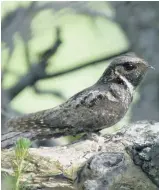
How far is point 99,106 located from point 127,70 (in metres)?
0.14

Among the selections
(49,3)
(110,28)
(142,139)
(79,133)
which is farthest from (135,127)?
(49,3)

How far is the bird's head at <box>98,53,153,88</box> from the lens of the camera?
1886 millimetres

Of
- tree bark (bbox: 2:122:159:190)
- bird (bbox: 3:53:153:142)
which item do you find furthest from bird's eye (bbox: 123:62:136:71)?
tree bark (bbox: 2:122:159:190)

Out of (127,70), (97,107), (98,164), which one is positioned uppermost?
(127,70)

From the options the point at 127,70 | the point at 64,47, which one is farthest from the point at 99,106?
the point at 64,47

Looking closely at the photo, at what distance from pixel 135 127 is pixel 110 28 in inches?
14.9

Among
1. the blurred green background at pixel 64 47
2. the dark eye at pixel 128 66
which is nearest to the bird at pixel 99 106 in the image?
the dark eye at pixel 128 66

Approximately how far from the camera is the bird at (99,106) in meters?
1.86

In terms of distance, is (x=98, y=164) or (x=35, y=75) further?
(x=35, y=75)

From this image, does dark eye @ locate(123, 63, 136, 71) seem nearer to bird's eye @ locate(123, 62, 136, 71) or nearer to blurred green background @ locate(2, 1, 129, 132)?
bird's eye @ locate(123, 62, 136, 71)

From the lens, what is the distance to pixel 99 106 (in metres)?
1.86

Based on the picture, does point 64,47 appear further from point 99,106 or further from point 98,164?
point 98,164

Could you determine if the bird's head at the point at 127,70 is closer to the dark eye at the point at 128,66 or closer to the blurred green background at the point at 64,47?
the dark eye at the point at 128,66

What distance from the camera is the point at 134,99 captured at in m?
2.09
